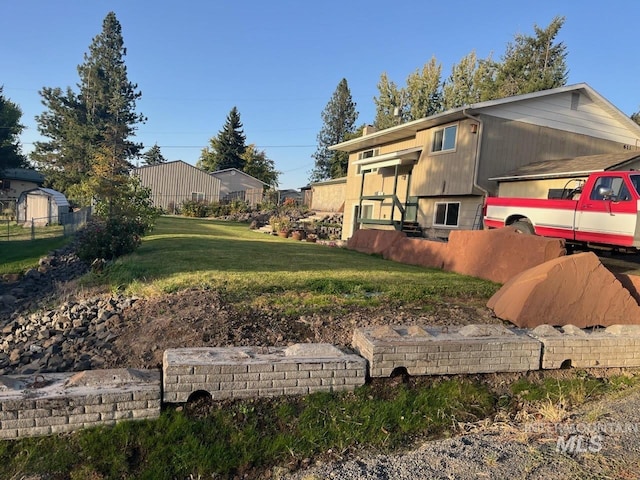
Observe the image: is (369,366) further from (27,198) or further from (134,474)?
(27,198)

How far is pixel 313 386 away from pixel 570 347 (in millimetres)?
2679

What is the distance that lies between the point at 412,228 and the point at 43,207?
63.6 ft

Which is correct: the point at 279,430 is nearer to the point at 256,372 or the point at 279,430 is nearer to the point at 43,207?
the point at 256,372

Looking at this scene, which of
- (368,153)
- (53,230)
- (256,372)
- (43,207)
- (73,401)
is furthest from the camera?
(43,207)

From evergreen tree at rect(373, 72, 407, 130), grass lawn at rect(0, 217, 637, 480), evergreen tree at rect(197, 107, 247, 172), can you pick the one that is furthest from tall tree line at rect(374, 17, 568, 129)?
grass lawn at rect(0, 217, 637, 480)

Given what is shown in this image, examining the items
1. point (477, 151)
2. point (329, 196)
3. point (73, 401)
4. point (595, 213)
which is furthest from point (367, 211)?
point (73, 401)

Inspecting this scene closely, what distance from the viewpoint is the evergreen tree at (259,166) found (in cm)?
5547

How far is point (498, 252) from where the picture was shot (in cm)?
847

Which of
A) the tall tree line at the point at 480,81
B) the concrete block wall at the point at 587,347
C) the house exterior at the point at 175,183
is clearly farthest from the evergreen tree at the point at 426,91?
the concrete block wall at the point at 587,347

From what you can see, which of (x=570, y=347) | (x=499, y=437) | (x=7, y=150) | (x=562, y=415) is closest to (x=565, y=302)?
(x=570, y=347)

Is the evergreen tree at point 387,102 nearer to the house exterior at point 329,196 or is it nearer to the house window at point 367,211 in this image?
the house exterior at point 329,196

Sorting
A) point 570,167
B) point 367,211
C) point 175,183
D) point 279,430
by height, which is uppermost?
point 570,167

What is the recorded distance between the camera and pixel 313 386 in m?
3.54

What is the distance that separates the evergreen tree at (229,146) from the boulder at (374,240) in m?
46.4
